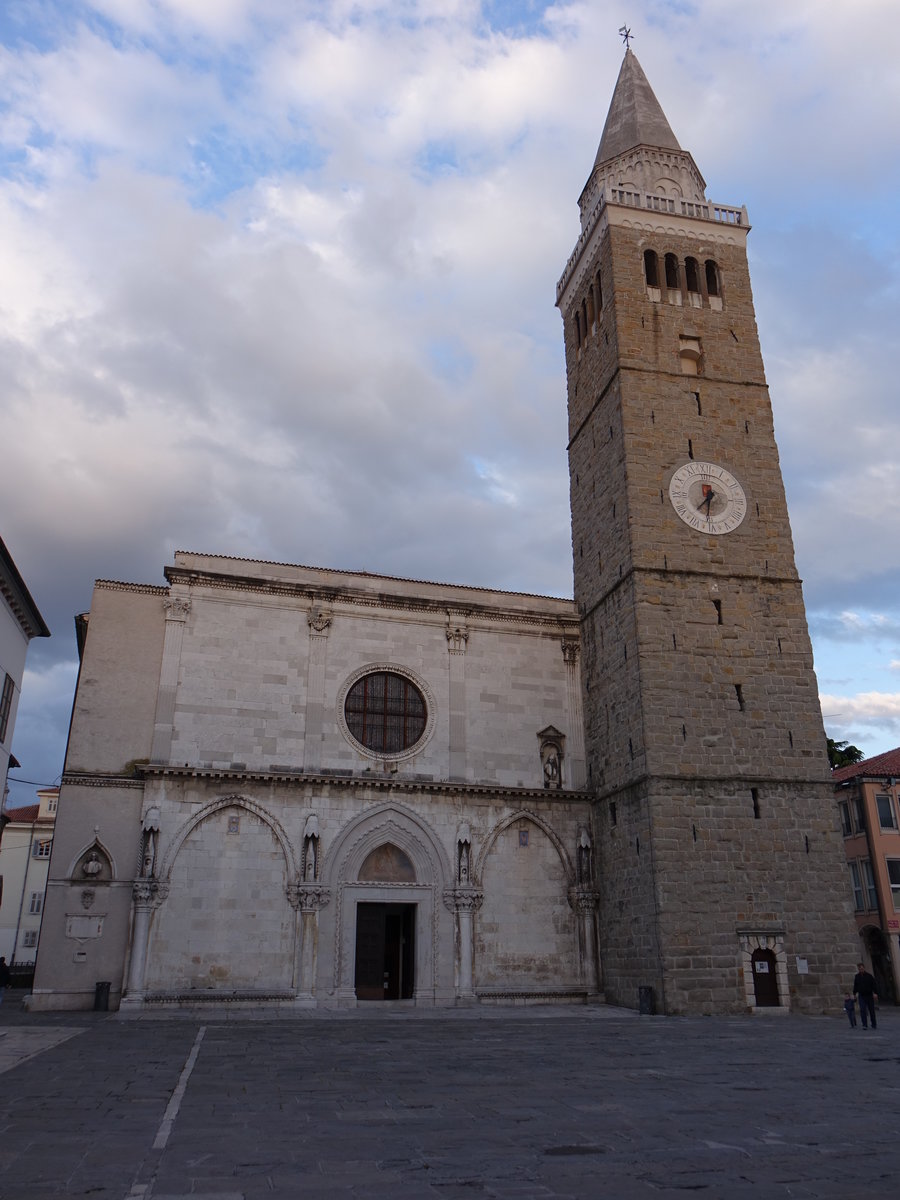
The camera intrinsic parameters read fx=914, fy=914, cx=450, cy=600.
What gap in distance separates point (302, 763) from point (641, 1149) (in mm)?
18379

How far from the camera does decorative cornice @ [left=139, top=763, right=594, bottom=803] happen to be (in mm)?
24312

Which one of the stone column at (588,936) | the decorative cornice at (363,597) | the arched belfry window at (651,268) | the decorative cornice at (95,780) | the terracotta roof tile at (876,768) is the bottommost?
the stone column at (588,936)

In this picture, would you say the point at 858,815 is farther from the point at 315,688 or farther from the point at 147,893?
the point at 147,893

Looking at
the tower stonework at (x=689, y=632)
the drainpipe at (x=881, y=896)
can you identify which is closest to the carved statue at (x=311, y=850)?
the tower stonework at (x=689, y=632)

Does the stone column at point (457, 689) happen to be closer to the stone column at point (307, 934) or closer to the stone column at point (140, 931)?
the stone column at point (307, 934)

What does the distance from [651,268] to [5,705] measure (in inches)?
951

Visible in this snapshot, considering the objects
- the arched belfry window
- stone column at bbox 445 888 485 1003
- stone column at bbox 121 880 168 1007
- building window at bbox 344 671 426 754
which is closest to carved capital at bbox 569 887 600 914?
Result: stone column at bbox 445 888 485 1003

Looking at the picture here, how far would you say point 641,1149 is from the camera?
8.24m

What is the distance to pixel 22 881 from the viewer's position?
52062 mm

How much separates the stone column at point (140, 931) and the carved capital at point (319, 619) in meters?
8.16

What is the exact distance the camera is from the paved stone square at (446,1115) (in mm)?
7152

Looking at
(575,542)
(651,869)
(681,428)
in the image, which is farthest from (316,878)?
(681,428)

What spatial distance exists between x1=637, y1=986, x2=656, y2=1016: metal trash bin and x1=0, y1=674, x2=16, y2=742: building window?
715 inches

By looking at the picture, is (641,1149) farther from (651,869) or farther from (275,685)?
(275,685)
